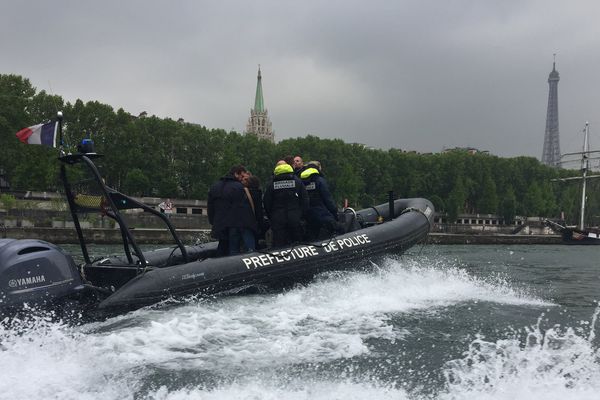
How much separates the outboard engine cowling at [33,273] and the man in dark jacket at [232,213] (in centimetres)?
228

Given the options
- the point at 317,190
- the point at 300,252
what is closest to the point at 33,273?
the point at 300,252

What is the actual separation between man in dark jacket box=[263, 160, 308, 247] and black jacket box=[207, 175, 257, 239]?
1.40 ft

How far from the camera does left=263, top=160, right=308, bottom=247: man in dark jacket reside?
7285 mm

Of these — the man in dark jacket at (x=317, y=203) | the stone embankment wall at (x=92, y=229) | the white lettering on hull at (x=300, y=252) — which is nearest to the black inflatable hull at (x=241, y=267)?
the white lettering on hull at (x=300, y=252)

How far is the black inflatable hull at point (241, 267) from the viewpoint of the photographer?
5598 mm

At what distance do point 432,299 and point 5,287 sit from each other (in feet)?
16.7

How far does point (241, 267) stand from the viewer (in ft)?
21.1

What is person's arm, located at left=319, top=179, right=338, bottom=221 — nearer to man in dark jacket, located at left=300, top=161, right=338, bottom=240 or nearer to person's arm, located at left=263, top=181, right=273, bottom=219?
man in dark jacket, located at left=300, top=161, right=338, bottom=240

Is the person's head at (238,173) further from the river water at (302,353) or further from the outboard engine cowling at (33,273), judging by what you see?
the outboard engine cowling at (33,273)

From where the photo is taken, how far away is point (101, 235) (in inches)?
1153

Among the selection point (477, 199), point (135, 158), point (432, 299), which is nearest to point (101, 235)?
point (135, 158)

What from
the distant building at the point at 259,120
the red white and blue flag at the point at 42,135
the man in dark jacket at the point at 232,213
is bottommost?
the man in dark jacket at the point at 232,213

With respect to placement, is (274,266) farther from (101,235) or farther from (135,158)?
(135,158)

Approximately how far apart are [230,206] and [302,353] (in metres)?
3.15
